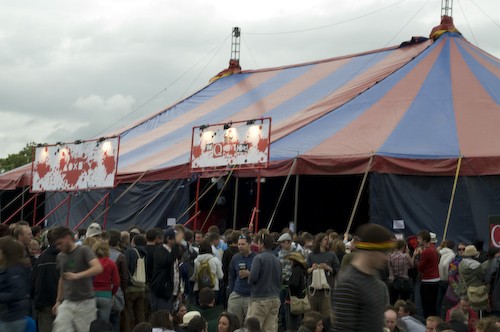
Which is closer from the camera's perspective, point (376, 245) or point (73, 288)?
point (376, 245)

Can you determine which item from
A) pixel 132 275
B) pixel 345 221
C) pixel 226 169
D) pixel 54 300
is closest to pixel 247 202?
pixel 345 221

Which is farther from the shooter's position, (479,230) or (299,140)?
(299,140)

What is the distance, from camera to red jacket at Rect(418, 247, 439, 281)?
1152cm

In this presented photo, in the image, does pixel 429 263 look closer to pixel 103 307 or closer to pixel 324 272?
pixel 324 272

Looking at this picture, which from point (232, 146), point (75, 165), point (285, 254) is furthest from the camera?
point (75, 165)

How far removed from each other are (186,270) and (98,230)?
138 cm

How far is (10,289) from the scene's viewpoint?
6.67m

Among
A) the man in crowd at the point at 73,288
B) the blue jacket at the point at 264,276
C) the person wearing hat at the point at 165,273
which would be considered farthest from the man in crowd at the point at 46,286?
the blue jacket at the point at 264,276

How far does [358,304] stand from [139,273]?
6.04m

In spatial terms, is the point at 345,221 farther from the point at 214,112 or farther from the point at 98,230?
the point at 98,230

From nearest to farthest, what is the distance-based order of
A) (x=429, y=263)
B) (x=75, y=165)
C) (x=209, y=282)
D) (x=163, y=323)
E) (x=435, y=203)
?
(x=163, y=323)
(x=209, y=282)
(x=429, y=263)
(x=435, y=203)
(x=75, y=165)

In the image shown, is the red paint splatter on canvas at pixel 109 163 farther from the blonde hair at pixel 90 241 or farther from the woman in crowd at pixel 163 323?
the woman in crowd at pixel 163 323

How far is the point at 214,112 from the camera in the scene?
20.7 meters

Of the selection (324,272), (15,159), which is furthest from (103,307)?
(15,159)
